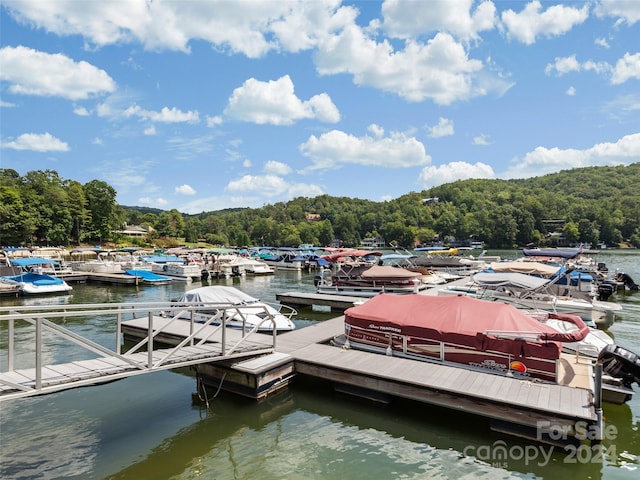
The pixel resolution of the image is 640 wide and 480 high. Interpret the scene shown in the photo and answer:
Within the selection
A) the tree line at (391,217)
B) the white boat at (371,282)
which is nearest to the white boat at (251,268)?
the white boat at (371,282)

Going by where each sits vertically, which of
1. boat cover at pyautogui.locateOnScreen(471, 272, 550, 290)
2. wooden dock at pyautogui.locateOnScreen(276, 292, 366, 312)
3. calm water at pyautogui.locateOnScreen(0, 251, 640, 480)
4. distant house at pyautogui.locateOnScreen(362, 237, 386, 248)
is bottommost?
calm water at pyautogui.locateOnScreen(0, 251, 640, 480)

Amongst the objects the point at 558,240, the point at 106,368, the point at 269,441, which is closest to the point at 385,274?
the point at 269,441

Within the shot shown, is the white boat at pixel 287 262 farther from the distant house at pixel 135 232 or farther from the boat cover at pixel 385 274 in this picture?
the distant house at pixel 135 232

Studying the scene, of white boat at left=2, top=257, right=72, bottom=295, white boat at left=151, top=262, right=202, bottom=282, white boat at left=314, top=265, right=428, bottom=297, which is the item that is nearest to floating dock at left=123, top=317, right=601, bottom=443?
white boat at left=314, top=265, right=428, bottom=297

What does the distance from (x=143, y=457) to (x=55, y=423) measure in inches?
119

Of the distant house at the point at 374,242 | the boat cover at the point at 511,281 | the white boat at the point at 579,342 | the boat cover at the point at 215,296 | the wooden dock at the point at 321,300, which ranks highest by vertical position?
the distant house at the point at 374,242

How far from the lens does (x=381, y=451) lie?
8.09m

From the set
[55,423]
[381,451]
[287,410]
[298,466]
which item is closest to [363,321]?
[287,410]

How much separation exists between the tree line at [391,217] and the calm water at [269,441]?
73.0 m

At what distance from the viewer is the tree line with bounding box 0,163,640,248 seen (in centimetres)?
8875

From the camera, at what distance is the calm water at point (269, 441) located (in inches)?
292

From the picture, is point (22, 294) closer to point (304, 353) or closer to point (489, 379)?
point (304, 353)

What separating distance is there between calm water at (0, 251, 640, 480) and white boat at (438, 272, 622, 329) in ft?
21.8

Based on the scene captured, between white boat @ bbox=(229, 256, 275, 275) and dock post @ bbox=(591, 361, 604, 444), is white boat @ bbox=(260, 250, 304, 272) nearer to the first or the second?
white boat @ bbox=(229, 256, 275, 275)
